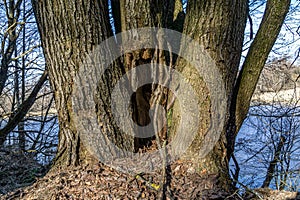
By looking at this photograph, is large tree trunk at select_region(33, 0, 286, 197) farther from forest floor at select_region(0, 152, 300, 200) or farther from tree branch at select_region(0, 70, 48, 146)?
tree branch at select_region(0, 70, 48, 146)

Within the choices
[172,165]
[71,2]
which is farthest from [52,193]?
[71,2]

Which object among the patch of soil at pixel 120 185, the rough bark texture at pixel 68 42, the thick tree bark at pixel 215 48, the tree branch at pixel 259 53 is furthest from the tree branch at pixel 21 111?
the tree branch at pixel 259 53

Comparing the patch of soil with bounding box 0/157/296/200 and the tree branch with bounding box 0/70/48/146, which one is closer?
the patch of soil with bounding box 0/157/296/200

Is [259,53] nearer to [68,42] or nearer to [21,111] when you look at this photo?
[68,42]

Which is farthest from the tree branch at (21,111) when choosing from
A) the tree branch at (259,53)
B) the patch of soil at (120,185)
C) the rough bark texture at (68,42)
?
the tree branch at (259,53)

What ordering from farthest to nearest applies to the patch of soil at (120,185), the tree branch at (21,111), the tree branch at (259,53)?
1. the tree branch at (21,111)
2. the tree branch at (259,53)
3. the patch of soil at (120,185)

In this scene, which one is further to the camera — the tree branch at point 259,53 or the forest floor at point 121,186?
the tree branch at point 259,53

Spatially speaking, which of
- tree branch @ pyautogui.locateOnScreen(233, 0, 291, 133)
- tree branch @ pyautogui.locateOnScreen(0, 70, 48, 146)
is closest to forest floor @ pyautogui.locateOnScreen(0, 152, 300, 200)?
tree branch @ pyautogui.locateOnScreen(233, 0, 291, 133)

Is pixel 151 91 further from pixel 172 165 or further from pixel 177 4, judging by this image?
pixel 177 4

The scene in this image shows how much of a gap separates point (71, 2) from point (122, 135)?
36.5 inches

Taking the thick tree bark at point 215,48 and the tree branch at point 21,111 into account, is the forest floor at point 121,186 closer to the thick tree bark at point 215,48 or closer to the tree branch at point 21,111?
the thick tree bark at point 215,48

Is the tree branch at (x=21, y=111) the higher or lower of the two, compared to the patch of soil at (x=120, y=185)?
higher

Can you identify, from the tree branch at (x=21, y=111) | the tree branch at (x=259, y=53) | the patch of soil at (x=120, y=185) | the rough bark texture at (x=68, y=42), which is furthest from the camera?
the tree branch at (x=21, y=111)

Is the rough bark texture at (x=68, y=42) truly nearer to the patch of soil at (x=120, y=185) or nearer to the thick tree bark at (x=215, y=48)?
the patch of soil at (x=120, y=185)
